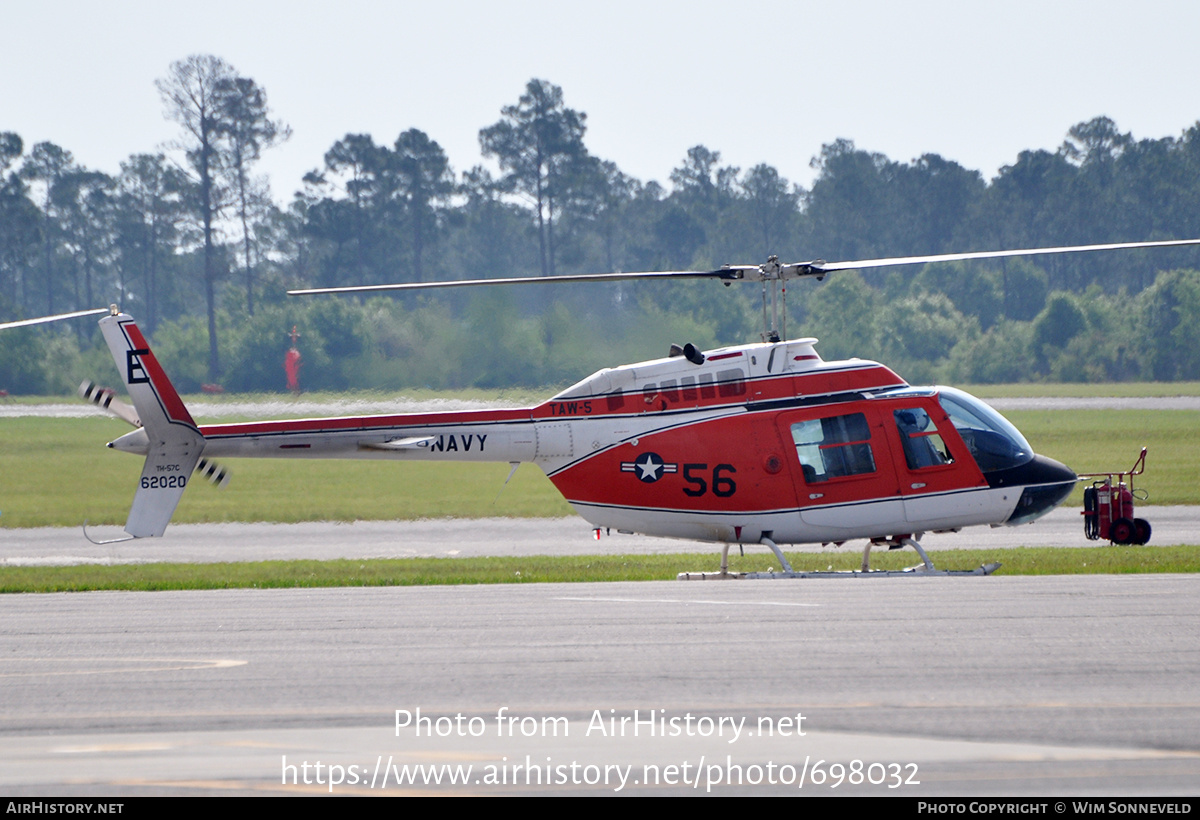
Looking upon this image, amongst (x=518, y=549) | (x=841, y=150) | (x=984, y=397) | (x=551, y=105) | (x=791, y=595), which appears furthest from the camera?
(x=841, y=150)

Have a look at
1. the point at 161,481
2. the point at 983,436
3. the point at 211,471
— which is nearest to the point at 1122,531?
the point at 983,436

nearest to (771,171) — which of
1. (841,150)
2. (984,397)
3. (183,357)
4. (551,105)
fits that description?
(841,150)

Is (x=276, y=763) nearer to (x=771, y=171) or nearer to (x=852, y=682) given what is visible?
(x=852, y=682)

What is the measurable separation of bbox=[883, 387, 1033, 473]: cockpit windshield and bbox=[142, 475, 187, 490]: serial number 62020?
867cm

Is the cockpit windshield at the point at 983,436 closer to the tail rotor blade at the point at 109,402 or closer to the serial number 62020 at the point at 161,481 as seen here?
the serial number 62020 at the point at 161,481

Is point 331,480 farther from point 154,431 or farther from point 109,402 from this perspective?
point 109,402

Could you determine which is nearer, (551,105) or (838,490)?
(838,490)

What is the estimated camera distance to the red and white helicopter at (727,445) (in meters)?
13.6

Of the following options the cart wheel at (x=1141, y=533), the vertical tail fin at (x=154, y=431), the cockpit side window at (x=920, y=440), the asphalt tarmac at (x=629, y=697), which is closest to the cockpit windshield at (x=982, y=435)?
the cockpit side window at (x=920, y=440)

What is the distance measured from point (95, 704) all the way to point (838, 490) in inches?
340

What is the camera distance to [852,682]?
7.49 meters

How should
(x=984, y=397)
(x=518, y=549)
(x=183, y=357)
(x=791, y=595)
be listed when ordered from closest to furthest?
(x=791, y=595), (x=518, y=549), (x=183, y=357), (x=984, y=397)

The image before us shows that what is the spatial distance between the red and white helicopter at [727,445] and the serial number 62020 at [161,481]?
1 cm

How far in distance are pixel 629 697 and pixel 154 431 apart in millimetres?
9129
